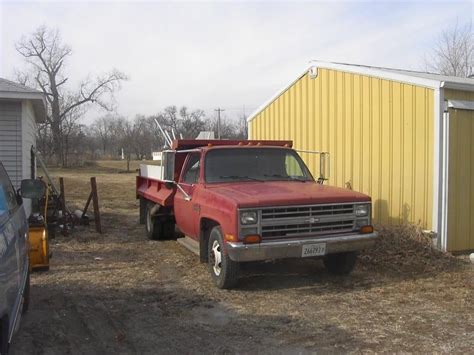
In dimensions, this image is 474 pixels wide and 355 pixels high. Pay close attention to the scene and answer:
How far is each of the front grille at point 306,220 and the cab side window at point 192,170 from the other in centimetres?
188

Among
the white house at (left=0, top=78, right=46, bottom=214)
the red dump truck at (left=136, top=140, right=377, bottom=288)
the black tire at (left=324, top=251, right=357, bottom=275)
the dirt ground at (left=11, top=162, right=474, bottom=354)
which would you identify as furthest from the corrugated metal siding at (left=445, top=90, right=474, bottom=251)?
the white house at (left=0, top=78, right=46, bottom=214)

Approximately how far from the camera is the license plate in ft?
22.1

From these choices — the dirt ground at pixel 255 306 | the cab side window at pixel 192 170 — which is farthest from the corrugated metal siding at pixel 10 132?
the cab side window at pixel 192 170

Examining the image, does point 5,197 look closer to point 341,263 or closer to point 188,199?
point 188,199

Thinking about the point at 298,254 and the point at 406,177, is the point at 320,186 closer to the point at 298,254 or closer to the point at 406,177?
the point at 298,254

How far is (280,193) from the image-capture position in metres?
6.92

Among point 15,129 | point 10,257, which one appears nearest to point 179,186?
point 10,257

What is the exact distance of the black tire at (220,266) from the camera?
270 inches

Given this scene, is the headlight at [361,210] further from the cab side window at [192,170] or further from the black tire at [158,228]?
the black tire at [158,228]

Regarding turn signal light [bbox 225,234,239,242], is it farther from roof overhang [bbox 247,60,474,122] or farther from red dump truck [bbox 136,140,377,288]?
roof overhang [bbox 247,60,474,122]

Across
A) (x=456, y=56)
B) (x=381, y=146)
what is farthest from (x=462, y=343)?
(x=456, y=56)

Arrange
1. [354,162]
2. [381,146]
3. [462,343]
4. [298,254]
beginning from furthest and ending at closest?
[354,162] < [381,146] < [298,254] < [462,343]

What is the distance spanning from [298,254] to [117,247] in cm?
492

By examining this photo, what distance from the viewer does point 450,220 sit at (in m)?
9.02
